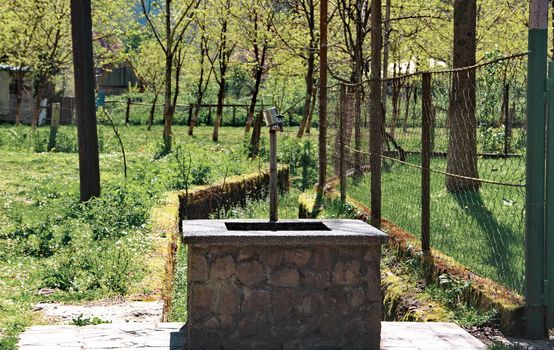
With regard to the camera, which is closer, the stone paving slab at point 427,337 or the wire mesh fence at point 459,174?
the stone paving slab at point 427,337

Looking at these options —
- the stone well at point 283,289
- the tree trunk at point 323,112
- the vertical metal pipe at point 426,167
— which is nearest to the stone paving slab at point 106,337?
the stone well at point 283,289

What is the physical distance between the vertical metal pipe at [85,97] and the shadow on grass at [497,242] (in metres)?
5.18

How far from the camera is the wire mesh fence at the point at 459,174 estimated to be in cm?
803

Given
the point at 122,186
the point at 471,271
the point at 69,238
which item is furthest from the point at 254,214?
the point at 471,271

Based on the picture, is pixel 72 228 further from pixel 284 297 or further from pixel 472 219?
pixel 284 297

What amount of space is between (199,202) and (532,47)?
881 centimetres

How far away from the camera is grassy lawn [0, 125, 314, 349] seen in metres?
8.01

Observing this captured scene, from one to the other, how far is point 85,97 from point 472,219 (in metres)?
5.97

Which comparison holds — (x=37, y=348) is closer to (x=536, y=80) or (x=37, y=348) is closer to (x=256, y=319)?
(x=256, y=319)

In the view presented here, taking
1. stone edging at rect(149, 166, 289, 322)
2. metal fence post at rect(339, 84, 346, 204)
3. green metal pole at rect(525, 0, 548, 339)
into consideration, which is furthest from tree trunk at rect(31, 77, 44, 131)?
green metal pole at rect(525, 0, 548, 339)

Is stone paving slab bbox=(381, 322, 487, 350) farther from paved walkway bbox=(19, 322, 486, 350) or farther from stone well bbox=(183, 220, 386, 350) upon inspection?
stone well bbox=(183, 220, 386, 350)

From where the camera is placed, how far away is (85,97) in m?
12.9

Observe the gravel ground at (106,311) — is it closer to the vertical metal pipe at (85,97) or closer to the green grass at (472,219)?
the green grass at (472,219)

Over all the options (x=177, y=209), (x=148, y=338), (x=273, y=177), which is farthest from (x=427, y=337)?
(x=177, y=209)
